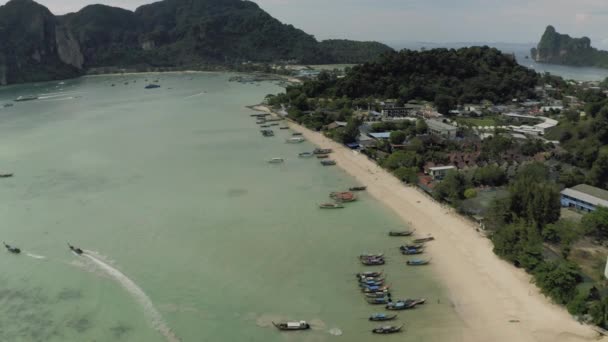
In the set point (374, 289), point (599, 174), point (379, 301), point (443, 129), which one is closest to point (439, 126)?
point (443, 129)

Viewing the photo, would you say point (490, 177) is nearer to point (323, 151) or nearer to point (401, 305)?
point (401, 305)

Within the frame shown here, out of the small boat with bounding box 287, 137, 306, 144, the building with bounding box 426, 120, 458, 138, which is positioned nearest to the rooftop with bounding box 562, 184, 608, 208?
the building with bounding box 426, 120, 458, 138

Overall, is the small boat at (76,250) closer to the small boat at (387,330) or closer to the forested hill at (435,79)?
the small boat at (387,330)

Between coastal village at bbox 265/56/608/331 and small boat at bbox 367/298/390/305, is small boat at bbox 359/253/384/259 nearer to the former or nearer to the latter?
small boat at bbox 367/298/390/305

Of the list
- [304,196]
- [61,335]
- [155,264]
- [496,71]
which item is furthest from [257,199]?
[496,71]

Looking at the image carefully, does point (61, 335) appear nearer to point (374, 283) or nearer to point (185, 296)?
point (185, 296)
